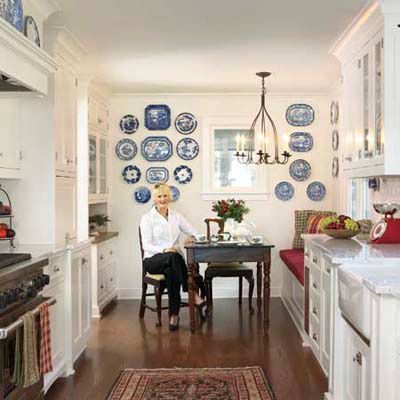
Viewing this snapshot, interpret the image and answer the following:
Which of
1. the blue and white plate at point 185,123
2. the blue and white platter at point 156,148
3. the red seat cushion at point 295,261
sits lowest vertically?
the red seat cushion at point 295,261

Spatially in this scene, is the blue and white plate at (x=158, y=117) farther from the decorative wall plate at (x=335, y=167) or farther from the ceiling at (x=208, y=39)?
the decorative wall plate at (x=335, y=167)

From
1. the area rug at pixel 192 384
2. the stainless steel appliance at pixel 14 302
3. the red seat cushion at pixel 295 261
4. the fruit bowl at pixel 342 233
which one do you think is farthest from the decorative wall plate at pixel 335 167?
the stainless steel appliance at pixel 14 302

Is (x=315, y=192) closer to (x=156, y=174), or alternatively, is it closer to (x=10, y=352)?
(x=156, y=174)

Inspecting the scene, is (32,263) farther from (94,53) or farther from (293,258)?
(293,258)

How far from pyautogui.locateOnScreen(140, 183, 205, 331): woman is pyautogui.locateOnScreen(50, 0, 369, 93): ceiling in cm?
126

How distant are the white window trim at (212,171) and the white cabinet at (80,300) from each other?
2.51 m

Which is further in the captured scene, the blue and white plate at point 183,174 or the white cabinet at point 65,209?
the blue and white plate at point 183,174

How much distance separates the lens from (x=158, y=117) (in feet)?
21.4

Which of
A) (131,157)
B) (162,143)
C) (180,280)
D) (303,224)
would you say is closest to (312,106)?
(303,224)

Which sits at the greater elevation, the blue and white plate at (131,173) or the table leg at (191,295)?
the blue and white plate at (131,173)

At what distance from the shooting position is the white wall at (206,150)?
6.51 m

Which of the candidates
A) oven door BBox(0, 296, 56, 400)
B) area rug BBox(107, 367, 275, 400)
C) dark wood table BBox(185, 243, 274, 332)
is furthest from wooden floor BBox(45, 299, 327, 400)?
oven door BBox(0, 296, 56, 400)

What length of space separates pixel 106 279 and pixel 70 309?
2.31 m

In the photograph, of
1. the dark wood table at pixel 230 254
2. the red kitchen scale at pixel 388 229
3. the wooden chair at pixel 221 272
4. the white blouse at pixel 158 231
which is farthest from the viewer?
the wooden chair at pixel 221 272
